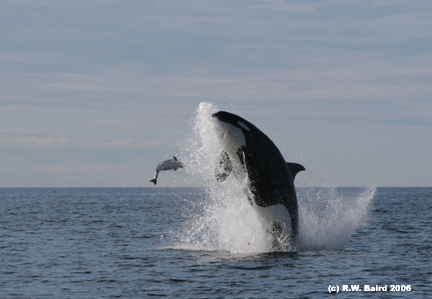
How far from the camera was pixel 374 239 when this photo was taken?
33.0 m

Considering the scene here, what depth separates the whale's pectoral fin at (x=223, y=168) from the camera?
21.5m

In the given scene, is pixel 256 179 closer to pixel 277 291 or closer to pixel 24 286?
pixel 277 291

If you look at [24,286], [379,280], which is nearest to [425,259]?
[379,280]

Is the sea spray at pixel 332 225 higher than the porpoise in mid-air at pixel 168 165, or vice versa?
the porpoise in mid-air at pixel 168 165

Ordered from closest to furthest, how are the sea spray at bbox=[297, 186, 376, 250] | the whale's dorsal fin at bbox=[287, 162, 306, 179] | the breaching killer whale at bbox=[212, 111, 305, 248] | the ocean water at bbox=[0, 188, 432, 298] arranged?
the ocean water at bbox=[0, 188, 432, 298]
the breaching killer whale at bbox=[212, 111, 305, 248]
the whale's dorsal fin at bbox=[287, 162, 306, 179]
the sea spray at bbox=[297, 186, 376, 250]

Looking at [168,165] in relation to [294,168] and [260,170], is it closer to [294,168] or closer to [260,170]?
[294,168]

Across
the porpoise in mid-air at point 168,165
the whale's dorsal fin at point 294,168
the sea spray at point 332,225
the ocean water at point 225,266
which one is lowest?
the ocean water at point 225,266

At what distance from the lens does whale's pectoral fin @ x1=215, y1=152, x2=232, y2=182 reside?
2153 cm

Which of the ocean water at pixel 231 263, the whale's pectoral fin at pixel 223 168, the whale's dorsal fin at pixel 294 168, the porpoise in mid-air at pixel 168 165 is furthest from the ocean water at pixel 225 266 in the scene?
the porpoise in mid-air at pixel 168 165

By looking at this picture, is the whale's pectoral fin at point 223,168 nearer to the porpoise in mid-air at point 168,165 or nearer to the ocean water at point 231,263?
the ocean water at point 231,263

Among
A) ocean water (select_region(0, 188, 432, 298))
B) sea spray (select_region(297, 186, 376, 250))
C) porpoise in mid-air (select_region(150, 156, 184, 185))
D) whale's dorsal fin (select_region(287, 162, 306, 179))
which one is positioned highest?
porpoise in mid-air (select_region(150, 156, 184, 185))

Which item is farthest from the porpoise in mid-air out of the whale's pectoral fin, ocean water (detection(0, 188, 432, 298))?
the whale's pectoral fin

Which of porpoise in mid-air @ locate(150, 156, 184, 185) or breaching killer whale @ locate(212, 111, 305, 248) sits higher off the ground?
porpoise in mid-air @ locate(150, 156, 184, 185)

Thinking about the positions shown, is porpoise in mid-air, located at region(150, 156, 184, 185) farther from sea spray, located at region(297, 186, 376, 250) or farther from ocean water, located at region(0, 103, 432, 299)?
sea spray, located at region(297, 186, 376, 250)
